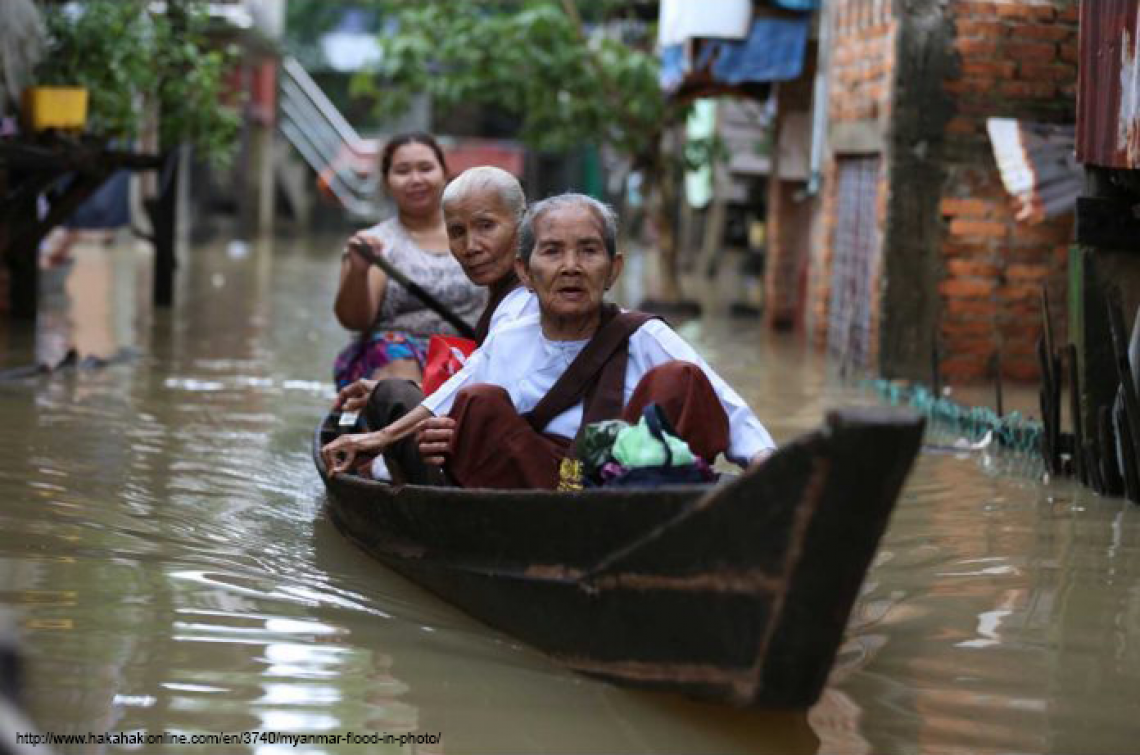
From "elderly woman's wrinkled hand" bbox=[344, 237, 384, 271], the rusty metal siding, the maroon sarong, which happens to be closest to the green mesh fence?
the rusty metal siding

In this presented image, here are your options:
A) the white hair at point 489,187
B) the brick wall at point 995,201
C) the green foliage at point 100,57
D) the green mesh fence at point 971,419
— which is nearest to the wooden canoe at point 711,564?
the white hair at point 489,187

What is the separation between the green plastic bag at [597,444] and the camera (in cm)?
463

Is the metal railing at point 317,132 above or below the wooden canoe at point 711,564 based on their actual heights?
above

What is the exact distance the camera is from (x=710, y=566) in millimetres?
4074

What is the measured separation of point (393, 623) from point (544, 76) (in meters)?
12.7

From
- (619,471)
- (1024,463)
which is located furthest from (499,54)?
(619,471)

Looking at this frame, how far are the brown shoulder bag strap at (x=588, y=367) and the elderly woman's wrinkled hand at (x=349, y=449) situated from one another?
68 centimetres

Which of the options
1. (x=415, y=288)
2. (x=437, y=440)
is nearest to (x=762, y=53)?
(x=415, y=288)

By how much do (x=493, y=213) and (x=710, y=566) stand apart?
2268mm

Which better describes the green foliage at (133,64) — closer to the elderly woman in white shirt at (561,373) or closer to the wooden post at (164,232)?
the wooden post at (164,232)

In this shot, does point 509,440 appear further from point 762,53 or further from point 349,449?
point 762,53

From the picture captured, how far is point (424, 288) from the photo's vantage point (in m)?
7.54

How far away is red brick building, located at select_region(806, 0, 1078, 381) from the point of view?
11.2 m

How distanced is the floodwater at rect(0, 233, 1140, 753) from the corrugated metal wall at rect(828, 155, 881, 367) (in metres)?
3.06
